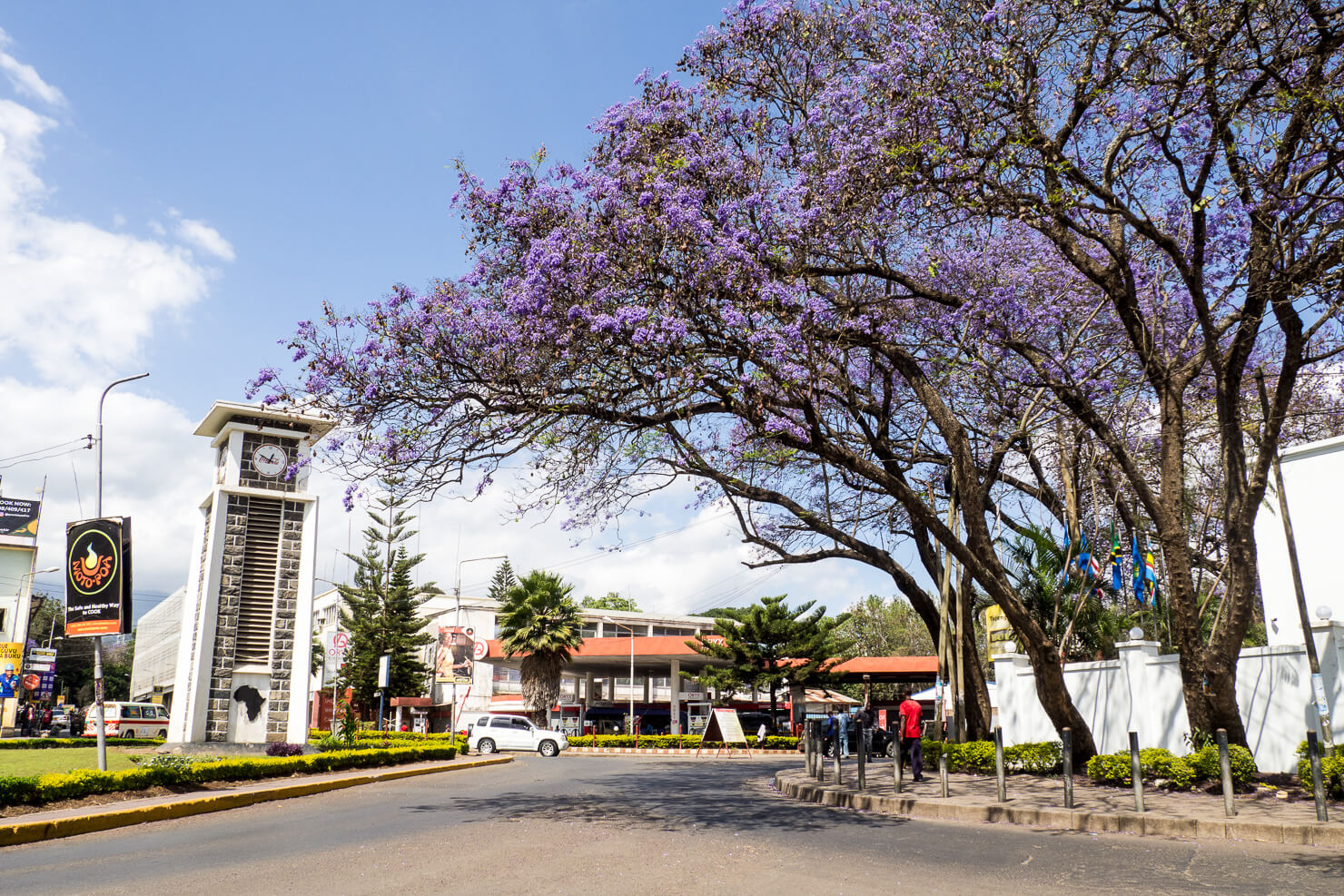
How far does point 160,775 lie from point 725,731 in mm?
23490

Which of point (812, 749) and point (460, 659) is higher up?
point (460, 659)

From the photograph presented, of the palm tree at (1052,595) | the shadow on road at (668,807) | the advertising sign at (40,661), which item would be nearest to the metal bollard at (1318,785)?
the shadow on road at (668,807)

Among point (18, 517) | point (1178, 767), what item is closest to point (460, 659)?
point (1178, 767)

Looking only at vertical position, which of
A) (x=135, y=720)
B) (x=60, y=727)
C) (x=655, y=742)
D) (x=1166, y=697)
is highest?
(x=1166, y=697)

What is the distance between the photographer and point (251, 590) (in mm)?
24359

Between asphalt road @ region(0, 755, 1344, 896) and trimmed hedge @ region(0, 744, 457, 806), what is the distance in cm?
163

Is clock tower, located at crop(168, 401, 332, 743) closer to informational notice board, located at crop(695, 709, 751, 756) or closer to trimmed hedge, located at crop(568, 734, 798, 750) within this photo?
informational notice board, located at crop(695, 709, 751, 756)

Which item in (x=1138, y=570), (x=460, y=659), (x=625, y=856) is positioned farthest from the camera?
(x=460, y=659)

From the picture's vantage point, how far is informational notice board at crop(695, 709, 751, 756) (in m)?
34.6

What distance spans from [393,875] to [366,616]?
50042mm

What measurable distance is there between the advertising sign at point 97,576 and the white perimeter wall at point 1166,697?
52.0 ft

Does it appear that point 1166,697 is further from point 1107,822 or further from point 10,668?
point 10,668

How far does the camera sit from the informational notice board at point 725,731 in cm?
3459

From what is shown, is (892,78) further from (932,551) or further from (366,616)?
(366,616)
